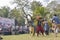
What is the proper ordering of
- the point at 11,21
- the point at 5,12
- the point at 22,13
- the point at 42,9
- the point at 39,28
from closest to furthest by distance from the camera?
the point at 39,28 < the point at 11,21 < the point at 42,9 < the point at 22,13 < the point at 5,12

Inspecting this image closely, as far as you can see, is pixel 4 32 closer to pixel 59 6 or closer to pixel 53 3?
pixel 59 6

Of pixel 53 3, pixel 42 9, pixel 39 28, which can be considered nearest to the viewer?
pixel 39 28

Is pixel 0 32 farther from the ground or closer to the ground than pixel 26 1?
closer to the ground

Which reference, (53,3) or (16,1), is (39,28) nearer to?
(16,1)

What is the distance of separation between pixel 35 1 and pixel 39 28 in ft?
148

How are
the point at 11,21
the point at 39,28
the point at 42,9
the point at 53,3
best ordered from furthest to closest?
the point at 53,3 < the point at 42,9 < the point at 11,21 < the point at 39,28

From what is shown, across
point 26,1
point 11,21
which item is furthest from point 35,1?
point 11,21

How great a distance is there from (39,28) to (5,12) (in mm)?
71426

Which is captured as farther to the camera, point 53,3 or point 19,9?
point 53,3

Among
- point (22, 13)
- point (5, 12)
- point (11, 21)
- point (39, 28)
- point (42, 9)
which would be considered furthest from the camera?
point (5, 12)

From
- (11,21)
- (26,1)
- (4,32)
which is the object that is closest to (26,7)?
(26,1)

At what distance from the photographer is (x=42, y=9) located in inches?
1608

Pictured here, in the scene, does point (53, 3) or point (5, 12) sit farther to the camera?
point (5, 12)

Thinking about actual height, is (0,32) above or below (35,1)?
below
